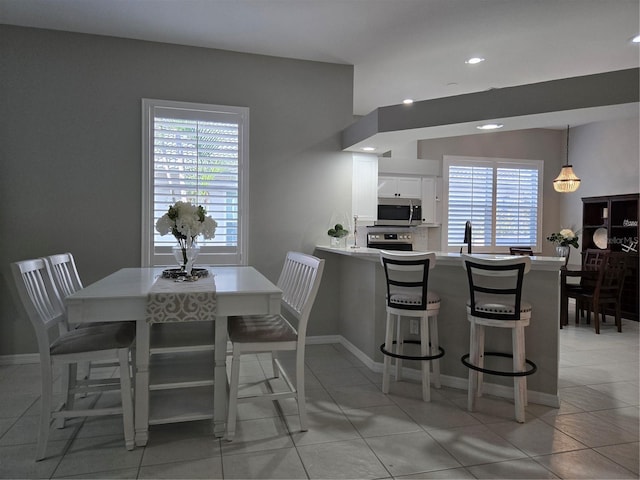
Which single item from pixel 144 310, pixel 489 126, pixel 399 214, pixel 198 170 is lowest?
pixel 144 310

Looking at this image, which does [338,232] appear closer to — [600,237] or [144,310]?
[144,310]

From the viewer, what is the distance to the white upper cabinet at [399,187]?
6250mm

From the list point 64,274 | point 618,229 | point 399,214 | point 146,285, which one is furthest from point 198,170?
point 618,229

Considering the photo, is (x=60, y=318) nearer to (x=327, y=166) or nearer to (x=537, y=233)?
(x=327, y=166)

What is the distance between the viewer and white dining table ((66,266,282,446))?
81.9 inches

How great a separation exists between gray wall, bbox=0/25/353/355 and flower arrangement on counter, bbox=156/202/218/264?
136 centimetres

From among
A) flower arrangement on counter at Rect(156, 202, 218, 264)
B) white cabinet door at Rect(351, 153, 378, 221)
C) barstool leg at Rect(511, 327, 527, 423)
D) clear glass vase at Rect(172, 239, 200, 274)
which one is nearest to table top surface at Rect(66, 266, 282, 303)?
clear glass vase at Rect(172, 239, 200, 274)

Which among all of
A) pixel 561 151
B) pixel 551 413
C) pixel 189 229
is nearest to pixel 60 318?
pixel 189 229

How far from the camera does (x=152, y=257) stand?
3.88 meters

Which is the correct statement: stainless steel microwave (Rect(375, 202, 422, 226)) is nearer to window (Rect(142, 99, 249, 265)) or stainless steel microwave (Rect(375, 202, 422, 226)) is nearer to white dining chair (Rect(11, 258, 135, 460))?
window (Rect(142, 99, 249, 265))

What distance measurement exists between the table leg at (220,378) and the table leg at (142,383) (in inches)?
14.3

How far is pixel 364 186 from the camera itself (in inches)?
181

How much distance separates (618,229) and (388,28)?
4996mm

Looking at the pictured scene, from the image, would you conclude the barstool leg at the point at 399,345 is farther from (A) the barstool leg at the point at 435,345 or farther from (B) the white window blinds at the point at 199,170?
(B) the white window blinds at the point at 199,170
